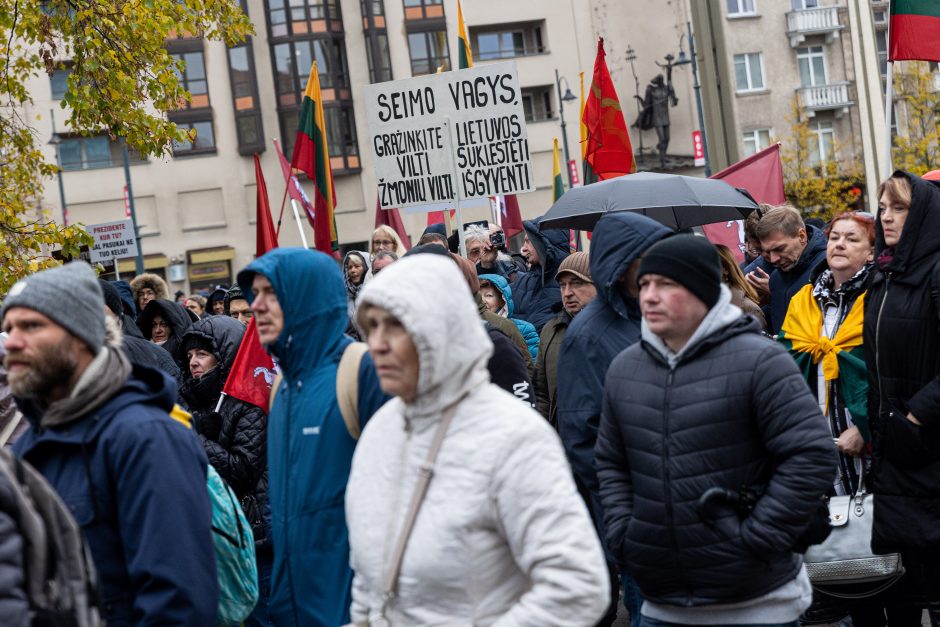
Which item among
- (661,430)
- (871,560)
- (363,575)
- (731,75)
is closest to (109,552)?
(363,575)

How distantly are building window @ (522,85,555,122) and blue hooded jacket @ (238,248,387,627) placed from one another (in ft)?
166

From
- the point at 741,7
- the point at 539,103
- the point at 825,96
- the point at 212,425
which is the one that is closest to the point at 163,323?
the point at 212,425

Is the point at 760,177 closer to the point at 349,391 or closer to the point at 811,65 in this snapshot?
the point at 349,391

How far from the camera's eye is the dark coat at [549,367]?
6.65 m

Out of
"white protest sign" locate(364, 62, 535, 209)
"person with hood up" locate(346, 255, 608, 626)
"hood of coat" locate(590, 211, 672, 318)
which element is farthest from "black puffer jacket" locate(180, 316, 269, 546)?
"white protest sign" locate(364, 62, 535, 209)

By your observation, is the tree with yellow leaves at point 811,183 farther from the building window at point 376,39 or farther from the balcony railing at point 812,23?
the building window at point 376,39

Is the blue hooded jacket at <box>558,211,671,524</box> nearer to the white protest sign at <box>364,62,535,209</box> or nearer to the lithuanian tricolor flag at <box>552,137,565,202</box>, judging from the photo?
the white protest sign at <box>364,62,535,209</box>

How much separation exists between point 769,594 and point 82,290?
2.36 metres

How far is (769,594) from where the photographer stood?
13.9ft

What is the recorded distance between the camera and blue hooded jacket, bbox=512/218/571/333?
31.9ft

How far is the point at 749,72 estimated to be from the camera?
5500cm

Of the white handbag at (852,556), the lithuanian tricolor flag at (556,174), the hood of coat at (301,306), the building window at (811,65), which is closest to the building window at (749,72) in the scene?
the building window at (811,65)

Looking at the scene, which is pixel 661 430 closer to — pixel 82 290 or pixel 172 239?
pixel 82 290

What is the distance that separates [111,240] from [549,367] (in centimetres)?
1422
